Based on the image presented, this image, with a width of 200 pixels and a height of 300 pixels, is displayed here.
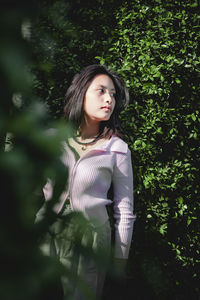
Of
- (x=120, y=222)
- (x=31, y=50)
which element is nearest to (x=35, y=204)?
(x=31, y=50)

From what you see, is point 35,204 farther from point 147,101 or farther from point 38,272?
point 147,101

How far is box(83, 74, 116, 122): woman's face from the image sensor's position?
233 centimetres

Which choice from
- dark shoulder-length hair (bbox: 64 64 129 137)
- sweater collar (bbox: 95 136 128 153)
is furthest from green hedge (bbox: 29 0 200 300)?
sweater collar (bbox: 95 136 128 153)

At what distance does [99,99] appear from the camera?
2.34 meters

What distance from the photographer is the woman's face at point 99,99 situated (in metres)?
2.33

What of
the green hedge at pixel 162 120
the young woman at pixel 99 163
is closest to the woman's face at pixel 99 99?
the young woman at pixel 99 163

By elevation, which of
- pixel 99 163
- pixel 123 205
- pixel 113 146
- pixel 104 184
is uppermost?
pixel 113 146

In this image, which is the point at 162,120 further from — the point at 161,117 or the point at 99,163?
the point at 99,163

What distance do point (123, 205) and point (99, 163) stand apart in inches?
12.7

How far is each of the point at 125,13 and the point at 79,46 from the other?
0.55m

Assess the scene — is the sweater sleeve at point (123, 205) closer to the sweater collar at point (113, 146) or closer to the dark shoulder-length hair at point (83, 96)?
the sweater collar at point (113, 146)

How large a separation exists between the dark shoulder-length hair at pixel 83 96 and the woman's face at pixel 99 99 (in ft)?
0.13

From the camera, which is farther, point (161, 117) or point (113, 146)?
point (161, 117)

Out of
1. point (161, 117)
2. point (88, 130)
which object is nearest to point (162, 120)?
point (161, 117)
